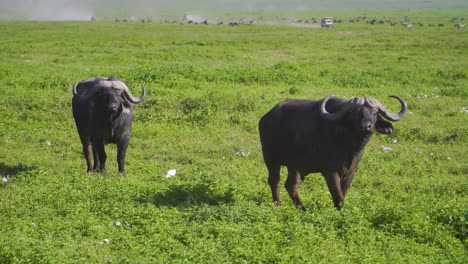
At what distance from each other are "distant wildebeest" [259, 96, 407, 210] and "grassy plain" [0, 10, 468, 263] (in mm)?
393

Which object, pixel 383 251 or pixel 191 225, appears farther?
pixel 191 225

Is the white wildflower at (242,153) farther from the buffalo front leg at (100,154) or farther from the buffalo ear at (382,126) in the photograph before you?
the buffalo ear at (382,126)

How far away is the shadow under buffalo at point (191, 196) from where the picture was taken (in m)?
8.51

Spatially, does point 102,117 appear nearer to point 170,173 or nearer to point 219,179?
point 170,173

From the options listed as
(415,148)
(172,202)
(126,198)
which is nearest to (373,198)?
(172,202)

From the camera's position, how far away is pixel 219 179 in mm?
9117

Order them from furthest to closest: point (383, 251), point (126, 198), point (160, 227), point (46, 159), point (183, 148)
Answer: point (183, 148) → point (46, 159) → point (126, 198) → point (160, 227) → point (383, 251)

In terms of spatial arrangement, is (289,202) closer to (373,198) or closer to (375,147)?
(373,198)

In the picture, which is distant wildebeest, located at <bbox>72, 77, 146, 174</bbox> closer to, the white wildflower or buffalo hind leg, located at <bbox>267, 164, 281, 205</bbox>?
the white wildflower

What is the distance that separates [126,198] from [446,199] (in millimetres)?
4249

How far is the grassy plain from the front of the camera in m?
6.78

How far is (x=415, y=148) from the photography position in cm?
1229

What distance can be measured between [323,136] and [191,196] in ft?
6.15

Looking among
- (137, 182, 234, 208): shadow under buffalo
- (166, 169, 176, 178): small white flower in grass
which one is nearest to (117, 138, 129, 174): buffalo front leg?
(166, 169, 176, 178): small white flower in grass
